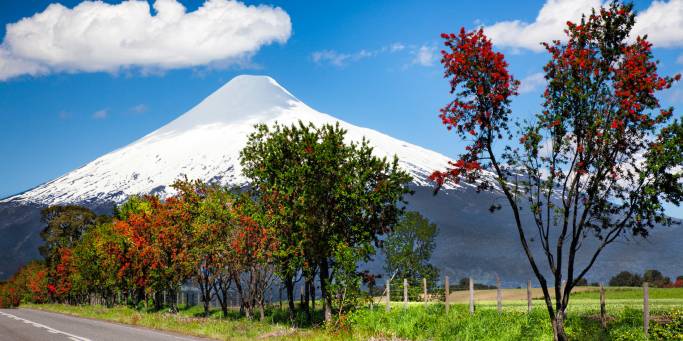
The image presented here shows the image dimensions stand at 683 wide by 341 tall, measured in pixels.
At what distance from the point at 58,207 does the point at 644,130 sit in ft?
373

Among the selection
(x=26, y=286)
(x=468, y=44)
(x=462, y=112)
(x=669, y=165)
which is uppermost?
(x=468, y=44)

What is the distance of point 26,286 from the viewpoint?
137750 millimetres

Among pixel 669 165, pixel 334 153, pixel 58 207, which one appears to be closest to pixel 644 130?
pixel 669 165

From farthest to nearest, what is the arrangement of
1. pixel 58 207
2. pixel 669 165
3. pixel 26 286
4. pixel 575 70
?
pixel 26 286 → pixel 58 207 → pixel 575 70 → pixel 669 165

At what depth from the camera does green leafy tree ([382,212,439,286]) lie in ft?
213

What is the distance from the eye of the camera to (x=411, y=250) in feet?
215

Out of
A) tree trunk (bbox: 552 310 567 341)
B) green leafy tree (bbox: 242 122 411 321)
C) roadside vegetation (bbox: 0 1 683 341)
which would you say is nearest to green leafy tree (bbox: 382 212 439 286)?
roadside vegetation (bbox: 0 1 683 341)

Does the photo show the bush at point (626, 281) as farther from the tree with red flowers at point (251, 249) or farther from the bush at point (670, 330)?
the bush at point (670, 330)

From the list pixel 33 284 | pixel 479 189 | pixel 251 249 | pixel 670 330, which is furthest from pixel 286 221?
pixel 33 284

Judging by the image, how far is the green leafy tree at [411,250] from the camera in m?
64.9

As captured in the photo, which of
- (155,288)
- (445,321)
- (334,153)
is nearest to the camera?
(445,321)

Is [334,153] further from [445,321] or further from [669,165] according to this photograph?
[669,165]

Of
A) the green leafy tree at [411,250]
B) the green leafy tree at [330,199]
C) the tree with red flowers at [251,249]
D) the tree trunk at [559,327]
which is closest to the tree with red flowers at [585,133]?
the tree trunk at [559,327]

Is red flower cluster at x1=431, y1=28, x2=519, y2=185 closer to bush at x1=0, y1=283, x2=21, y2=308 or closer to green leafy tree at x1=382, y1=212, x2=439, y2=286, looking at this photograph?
green leafy tree at x1=382, y1=212, x2=439, y2=286
